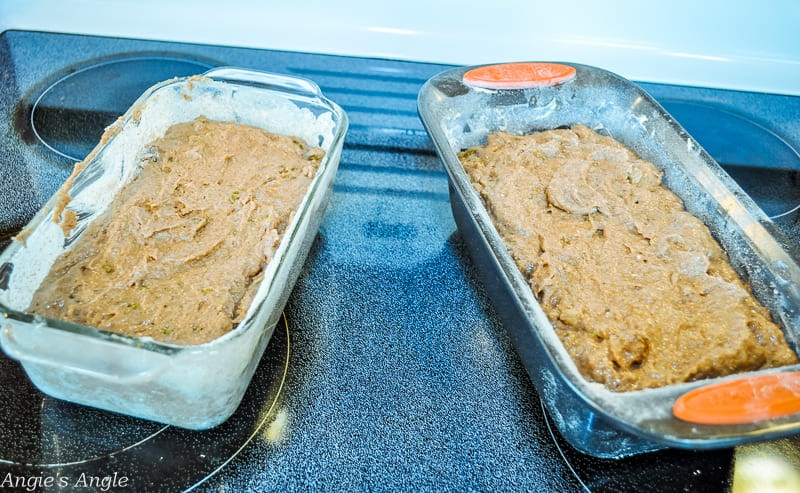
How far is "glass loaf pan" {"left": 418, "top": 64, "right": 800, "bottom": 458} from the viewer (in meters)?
0.81

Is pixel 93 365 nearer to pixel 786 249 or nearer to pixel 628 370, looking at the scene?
pixel 628 370

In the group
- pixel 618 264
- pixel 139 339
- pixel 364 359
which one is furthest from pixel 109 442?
pixel 618 264

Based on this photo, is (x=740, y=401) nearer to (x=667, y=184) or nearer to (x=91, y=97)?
(x=667, y=184)

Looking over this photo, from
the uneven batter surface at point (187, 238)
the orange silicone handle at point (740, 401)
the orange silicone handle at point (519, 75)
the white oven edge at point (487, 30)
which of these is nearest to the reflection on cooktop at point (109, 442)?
the uneven batter surface at point (187, 238)

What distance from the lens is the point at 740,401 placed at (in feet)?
2.67

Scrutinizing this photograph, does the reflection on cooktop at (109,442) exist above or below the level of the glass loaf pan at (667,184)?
below

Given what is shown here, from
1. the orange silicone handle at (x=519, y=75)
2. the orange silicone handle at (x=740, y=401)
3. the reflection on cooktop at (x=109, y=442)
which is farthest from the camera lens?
the orange silicone handle at (x=519, y=75)

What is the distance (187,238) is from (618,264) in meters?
0.84

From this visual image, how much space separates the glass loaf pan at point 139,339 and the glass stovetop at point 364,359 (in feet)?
0.28

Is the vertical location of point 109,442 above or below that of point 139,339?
below

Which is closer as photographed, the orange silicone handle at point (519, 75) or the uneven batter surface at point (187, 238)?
the uneven batter surface at point (187, 238)

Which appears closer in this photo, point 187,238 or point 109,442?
point 109,442

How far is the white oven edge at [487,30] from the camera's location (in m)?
1.83

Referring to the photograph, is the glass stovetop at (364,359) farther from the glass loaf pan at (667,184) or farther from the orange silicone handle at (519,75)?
the orange silicone handle at (519,75)
